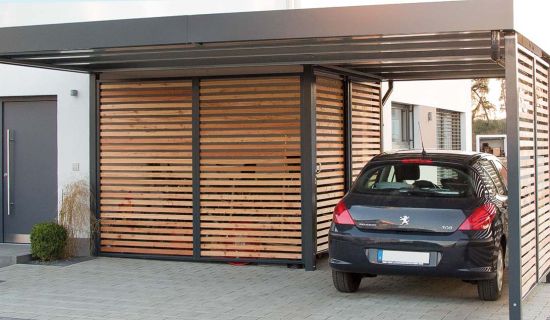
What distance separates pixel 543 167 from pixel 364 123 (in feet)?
13.9

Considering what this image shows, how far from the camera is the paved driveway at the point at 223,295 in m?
8.28

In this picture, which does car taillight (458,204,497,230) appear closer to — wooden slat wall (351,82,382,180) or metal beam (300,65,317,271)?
metal beam (300,65,317,271)

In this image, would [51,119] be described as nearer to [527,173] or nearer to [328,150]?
[328,150]

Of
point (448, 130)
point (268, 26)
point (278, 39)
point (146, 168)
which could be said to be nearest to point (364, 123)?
point (146, 168)

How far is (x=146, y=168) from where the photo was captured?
1180cm

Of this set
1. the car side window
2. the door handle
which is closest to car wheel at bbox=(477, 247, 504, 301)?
the car side window

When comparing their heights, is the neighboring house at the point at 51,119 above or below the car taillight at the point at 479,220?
above

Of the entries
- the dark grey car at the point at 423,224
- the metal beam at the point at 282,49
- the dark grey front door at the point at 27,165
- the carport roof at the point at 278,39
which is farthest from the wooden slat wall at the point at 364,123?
the dark grey front door at the point at 27,165

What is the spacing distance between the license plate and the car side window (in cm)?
117

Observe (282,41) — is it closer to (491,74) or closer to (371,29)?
(371,29)

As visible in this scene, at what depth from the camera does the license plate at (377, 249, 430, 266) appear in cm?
829

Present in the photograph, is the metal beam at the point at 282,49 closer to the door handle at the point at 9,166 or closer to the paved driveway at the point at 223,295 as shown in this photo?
the paved driveway at the point at 223,295

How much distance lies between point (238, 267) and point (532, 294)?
393 cm

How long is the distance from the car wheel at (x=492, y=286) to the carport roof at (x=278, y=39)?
2090 millimetres
